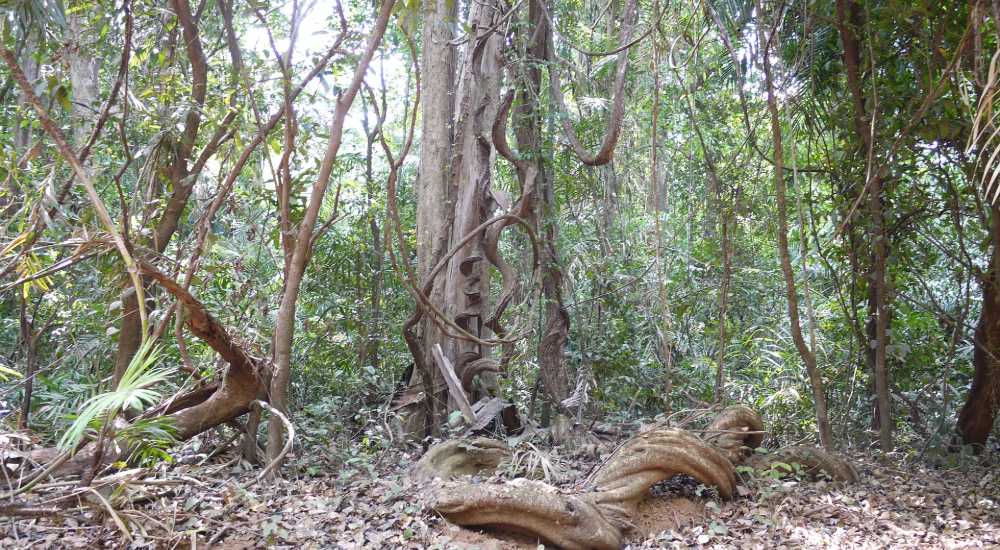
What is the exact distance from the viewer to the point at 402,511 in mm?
3740

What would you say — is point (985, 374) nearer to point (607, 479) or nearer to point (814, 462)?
point (814, 462)

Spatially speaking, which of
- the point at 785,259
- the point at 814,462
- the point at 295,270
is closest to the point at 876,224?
the point at 785,259

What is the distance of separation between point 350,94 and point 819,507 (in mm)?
3471

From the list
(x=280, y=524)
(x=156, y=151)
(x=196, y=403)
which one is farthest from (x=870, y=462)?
(x=156, y=151)

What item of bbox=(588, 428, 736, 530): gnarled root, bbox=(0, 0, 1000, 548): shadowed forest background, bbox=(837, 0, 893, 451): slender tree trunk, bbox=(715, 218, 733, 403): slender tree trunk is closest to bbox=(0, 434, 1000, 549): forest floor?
bbox=(0, 0, 1000, 548): shadowed forest background

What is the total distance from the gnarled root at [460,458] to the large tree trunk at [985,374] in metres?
3.43

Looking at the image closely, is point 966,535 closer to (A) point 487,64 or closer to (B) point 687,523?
(B) point 687,523

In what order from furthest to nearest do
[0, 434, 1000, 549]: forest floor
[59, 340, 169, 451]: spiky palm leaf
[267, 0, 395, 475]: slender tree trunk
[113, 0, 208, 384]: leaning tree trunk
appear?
[113, 0, 208, 384]: leaning tree trunk → [267, 0, 395, 475]: slender tree trunk → [0, 434, 1000, 549]: forest floor → [59, 340, 169, 451]: spiky palm leaf

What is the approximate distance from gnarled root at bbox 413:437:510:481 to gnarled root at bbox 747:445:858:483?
1.65 m

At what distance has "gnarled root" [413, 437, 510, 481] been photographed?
4328 mm

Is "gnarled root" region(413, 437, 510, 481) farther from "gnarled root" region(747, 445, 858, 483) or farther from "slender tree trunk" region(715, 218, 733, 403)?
"slender tree trunk" region(715, 218, 733, 403)

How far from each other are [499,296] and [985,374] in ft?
11.6

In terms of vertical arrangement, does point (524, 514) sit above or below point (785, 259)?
below

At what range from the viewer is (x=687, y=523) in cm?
416
